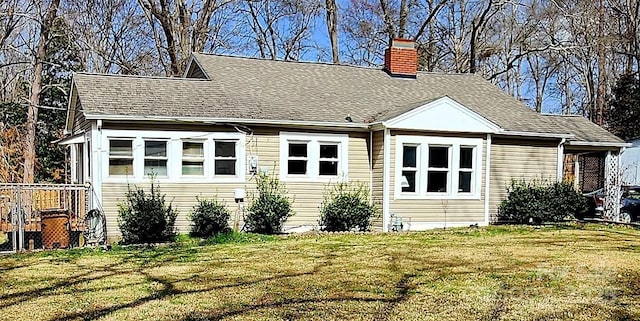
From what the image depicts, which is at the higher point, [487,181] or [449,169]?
[449,169]

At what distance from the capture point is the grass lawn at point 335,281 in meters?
6.36

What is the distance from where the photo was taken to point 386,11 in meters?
28.9

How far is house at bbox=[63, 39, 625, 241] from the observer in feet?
45.1

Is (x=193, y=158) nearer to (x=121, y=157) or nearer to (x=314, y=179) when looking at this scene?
(x=121, y=157)

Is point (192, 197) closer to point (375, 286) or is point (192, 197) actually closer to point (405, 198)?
point (405, 198)

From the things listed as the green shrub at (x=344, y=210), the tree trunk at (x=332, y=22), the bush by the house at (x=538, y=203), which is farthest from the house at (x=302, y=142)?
the tree trunk at (x=332, y=22)

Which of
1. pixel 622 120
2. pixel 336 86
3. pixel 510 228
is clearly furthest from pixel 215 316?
pixel 622 120

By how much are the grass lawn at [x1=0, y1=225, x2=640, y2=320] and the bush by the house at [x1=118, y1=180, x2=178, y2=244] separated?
88cm

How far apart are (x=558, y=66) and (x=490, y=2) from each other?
43.8 ft

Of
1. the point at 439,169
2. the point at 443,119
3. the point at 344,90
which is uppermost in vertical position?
the point at 344,90

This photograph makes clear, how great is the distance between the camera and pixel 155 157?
45.6ft

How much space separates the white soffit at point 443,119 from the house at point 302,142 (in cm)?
3

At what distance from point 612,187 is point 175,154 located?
44.1 feet

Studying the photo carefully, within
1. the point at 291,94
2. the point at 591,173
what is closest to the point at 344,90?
the point at 291,94
